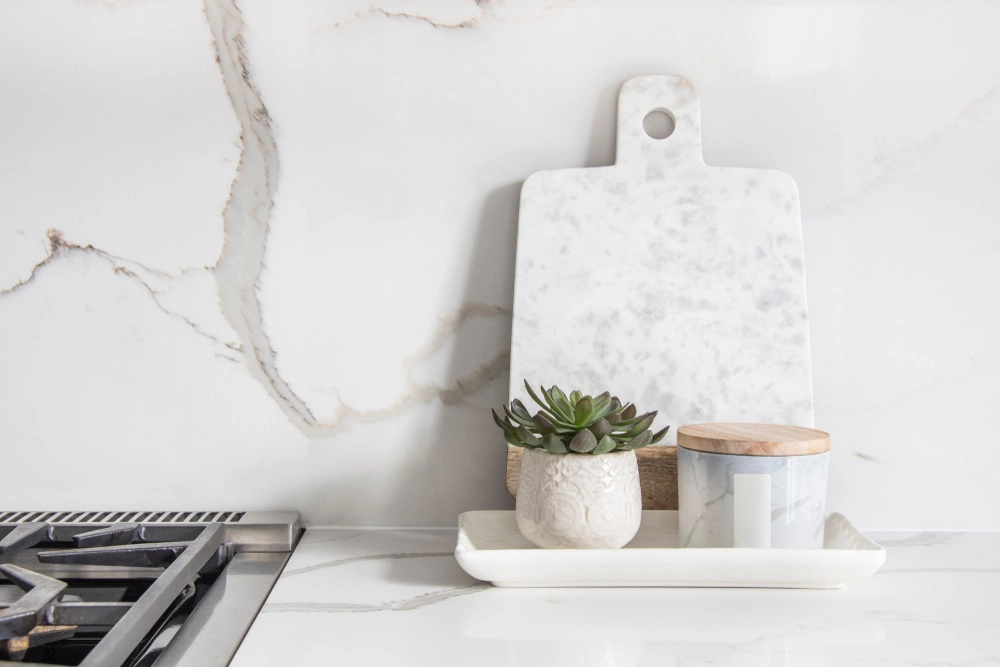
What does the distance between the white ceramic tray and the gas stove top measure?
22cm

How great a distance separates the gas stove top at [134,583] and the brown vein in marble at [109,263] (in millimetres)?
216

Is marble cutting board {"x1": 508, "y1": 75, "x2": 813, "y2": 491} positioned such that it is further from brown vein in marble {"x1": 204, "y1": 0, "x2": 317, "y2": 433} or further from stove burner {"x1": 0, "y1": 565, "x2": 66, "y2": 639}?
stove burner {"x1": 0, "y1": 565, "x2": 66, "y2": 639}

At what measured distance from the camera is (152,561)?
2.42ft

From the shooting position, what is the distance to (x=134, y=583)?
0.71m

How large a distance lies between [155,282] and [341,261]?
213 millimetres

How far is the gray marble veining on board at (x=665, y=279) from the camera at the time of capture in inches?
34.6

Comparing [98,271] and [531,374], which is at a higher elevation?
[98,271]

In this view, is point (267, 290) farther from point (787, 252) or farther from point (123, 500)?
point (787, 252)

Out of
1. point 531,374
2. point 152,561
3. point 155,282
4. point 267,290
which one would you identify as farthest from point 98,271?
point 531,374

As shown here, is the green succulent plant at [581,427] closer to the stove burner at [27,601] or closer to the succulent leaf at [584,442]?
the succulent leaf at [584,442]

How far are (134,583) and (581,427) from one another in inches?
16.7

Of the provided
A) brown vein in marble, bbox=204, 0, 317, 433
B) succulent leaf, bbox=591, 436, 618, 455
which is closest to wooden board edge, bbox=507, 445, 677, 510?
succulent leaf, bbox=591, 436, 618, 455

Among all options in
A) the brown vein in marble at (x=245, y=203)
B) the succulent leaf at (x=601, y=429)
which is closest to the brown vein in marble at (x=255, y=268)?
the brown vein in marble at (x=245, y=203)

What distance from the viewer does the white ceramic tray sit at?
27.5 inches
